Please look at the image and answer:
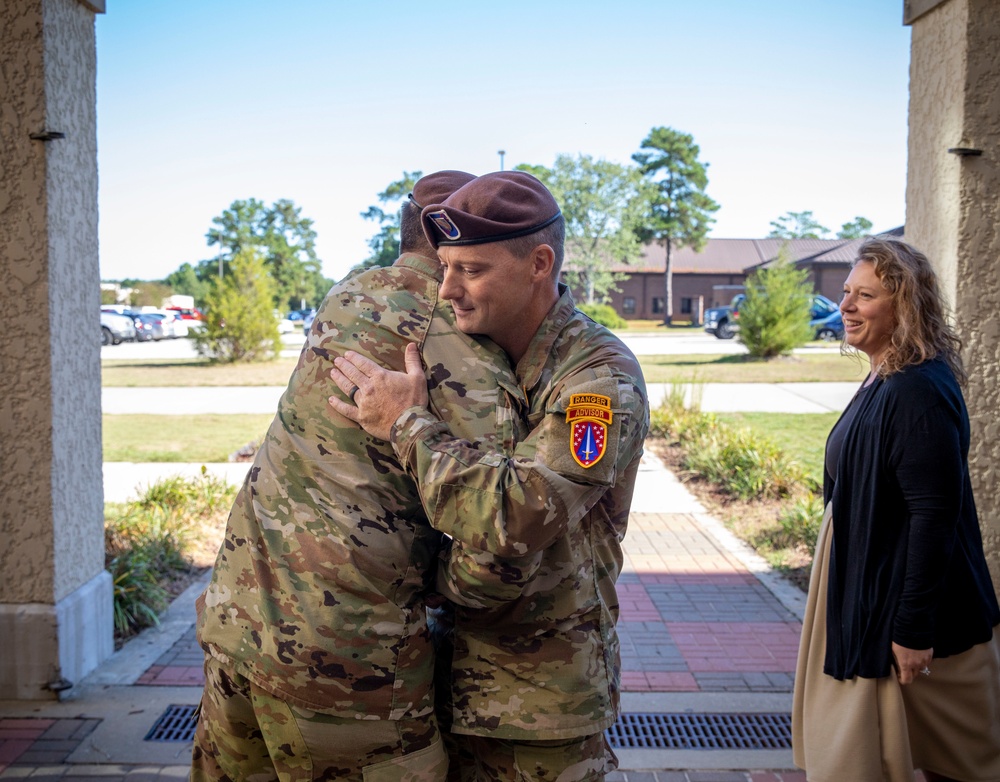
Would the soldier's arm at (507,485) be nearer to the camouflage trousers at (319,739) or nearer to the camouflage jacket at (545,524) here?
the camouflage jacket at (545,524)

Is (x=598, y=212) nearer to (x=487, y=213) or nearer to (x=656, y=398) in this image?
(x=656, y=398)

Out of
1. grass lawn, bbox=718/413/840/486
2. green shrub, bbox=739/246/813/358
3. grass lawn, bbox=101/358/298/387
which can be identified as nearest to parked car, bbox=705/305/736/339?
green shrub, bbox=739/246/813/358

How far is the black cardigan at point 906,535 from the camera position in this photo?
2619 millimetres

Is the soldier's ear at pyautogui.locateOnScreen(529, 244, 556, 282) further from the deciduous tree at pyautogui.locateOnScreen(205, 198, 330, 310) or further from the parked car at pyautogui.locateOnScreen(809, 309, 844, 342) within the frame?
the deciduous tree at pyautogui.locateOnScreen(205, 198, 330, 310)

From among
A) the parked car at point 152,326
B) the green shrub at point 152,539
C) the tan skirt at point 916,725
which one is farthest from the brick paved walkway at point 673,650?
the parked car at point 152,326

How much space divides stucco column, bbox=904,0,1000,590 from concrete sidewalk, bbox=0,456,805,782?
4.35ft

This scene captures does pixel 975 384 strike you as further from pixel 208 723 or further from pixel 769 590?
pixel 208 723

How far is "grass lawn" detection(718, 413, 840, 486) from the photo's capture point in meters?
9.84

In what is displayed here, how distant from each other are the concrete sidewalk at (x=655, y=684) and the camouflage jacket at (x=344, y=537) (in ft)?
6.80

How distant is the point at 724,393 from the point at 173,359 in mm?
17408

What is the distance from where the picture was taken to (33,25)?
3.91 meters

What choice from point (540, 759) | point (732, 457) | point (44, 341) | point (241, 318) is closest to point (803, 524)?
point (732, 457)

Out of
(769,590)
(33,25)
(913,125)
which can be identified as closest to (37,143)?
(33,25)

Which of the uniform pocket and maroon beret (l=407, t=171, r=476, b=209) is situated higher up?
maroon beret (l=407, t=171, r=476, b=209)
